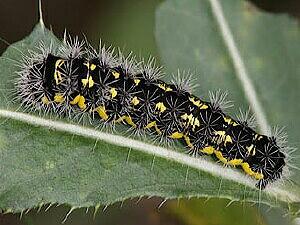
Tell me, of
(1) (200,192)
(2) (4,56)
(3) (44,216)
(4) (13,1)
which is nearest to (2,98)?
(2) (4,56)

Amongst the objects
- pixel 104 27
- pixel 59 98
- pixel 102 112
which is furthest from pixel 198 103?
pixel 104 27

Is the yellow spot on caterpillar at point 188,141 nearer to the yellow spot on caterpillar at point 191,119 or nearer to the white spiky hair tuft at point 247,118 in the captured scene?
the yellow spot on caterpillar at point 191,119

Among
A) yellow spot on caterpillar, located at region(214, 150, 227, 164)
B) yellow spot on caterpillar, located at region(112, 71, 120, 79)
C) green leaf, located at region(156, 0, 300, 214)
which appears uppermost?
green leaf, located at region(156, 0, 300, 214)

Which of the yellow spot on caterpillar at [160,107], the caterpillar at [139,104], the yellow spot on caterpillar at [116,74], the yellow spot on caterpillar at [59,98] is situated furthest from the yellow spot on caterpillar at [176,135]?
the yellow spot on caterpillar at [59,98]

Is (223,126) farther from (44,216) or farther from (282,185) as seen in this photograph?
(44,216)

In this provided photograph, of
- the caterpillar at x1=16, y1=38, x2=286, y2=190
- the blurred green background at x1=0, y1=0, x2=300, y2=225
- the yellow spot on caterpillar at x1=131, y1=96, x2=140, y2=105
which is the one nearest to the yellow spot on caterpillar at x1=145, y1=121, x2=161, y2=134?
the caterpillar at x1=16, y1=38, x2=286, y2=190

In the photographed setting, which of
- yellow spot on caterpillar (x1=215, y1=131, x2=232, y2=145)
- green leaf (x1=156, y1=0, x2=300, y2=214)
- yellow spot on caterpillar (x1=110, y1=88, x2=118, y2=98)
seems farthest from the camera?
green leaf (x1=156, y1=0, x2=300, y2=214)

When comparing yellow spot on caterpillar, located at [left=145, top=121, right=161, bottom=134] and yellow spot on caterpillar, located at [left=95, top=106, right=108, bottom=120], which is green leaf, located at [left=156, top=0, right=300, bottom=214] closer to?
yellow spot on caterpillar, located at [left=145, top=121, right=161, bottom=134]
